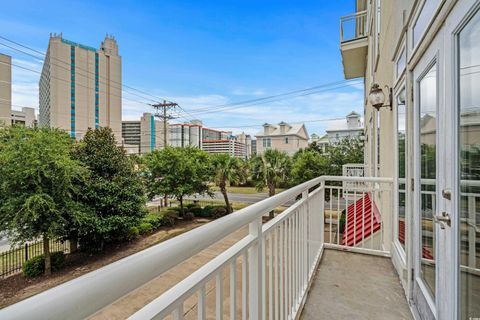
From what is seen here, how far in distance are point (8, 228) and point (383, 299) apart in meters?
10.8

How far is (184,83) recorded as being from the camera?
29812mm

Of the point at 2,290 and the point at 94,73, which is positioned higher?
the point at 94,73

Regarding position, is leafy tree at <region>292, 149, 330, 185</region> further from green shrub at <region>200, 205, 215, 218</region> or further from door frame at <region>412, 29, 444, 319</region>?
door frame at <region>412, 29, 444, 319</region>

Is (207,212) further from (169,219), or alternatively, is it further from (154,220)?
(154,220)

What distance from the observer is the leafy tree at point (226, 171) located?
50.1 ft

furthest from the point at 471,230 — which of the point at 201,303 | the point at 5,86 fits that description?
the point at 5,86

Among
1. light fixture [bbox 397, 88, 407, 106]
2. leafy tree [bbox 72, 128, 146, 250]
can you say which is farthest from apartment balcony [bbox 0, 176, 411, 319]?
leafy tree [bbox 72, 128, 146, 250]

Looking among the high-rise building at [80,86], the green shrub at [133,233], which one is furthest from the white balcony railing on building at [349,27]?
the high-rise building at [80,86]

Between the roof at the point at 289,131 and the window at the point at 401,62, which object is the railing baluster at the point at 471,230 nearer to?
the window at the point at 401,62

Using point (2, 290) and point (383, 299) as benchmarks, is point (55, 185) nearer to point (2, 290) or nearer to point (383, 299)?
point (2, 290)

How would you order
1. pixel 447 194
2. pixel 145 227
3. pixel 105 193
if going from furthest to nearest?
pixel 145 227, pixel 105 193, pixel 447 194

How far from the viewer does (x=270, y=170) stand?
13.8 meters

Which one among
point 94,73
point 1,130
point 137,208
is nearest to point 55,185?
point 1,130

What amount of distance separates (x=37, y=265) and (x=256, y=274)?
10.9 m
